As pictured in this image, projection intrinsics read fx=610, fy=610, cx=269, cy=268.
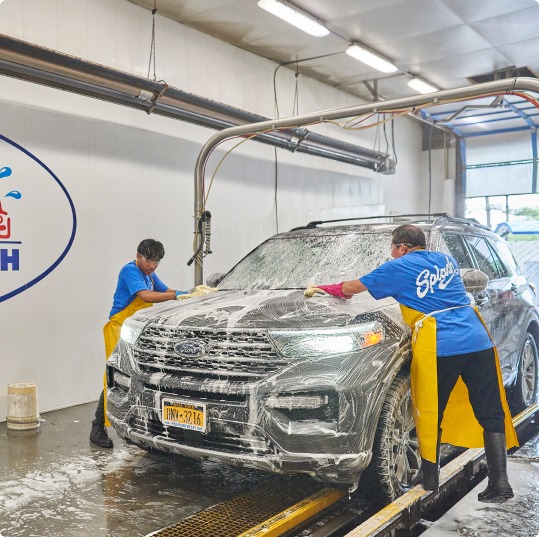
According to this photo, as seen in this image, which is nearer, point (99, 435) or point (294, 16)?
point (99, 435)

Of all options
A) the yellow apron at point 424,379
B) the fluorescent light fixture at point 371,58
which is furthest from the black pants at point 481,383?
the fluorescent light fixture at point 371,58

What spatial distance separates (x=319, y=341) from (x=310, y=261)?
1.34m

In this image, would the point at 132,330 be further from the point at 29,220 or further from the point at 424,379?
the point at 29,220

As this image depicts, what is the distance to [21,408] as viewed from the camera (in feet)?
17.9

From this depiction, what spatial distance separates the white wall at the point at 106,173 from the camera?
19.5 ft

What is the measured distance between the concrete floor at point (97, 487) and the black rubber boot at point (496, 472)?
4.77 ft

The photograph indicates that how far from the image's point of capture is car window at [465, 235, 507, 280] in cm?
503

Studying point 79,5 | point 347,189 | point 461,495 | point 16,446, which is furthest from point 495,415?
point 347,189

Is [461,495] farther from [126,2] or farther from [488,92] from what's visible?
[126,2]

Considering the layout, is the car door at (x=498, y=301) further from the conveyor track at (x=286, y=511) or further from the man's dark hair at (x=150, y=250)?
the man's dark hair at (x=150, y=250)

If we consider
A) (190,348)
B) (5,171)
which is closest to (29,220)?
(5,171)

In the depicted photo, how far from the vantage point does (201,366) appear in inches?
135

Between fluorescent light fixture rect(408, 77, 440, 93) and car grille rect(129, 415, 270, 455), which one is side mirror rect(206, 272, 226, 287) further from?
fluorescent light fixture rect(408, 77, 440, 93)

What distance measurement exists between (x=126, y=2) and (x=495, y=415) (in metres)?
5.85
